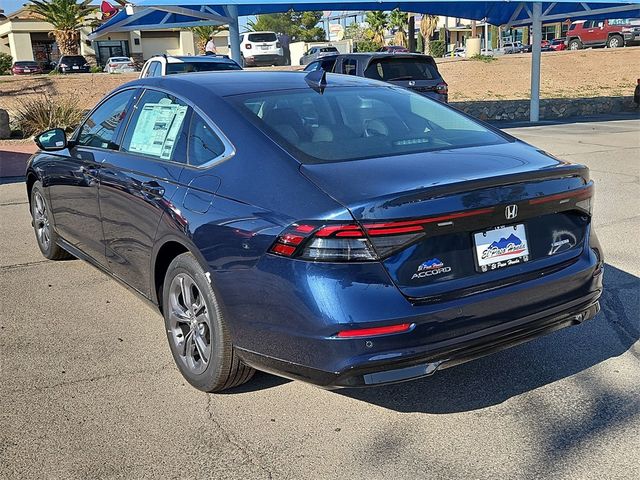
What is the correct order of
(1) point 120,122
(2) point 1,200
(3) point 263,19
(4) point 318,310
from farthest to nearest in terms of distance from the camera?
1. (3) point 263,19
2. (2) point 1,200
3. (1) point 120,122
4. (4) point 318,310

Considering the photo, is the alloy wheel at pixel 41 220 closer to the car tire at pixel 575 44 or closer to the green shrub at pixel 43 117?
the green shrub at pixel 43 117

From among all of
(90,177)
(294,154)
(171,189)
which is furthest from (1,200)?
(294,154)

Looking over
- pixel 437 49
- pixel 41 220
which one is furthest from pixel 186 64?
pixel 437 49

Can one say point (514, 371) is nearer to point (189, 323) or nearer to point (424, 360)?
point (424, 360)

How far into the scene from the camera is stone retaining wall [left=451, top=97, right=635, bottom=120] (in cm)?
1944

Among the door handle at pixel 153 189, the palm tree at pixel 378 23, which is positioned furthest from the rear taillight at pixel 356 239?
the palm tree at pixel 378 23

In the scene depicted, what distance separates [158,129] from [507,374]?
8.14ft

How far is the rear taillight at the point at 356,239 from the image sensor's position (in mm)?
2793

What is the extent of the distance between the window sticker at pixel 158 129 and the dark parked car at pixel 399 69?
903 centimetres

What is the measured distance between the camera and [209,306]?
3.37 m

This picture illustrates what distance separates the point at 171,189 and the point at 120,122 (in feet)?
3.84

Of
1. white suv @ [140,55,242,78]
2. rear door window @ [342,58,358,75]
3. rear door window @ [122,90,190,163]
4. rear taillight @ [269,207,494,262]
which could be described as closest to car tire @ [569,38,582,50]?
rear door window @ [342,58,358,75]

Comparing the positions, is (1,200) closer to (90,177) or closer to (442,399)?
(90,177)

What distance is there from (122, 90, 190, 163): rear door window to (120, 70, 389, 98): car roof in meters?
0.08
